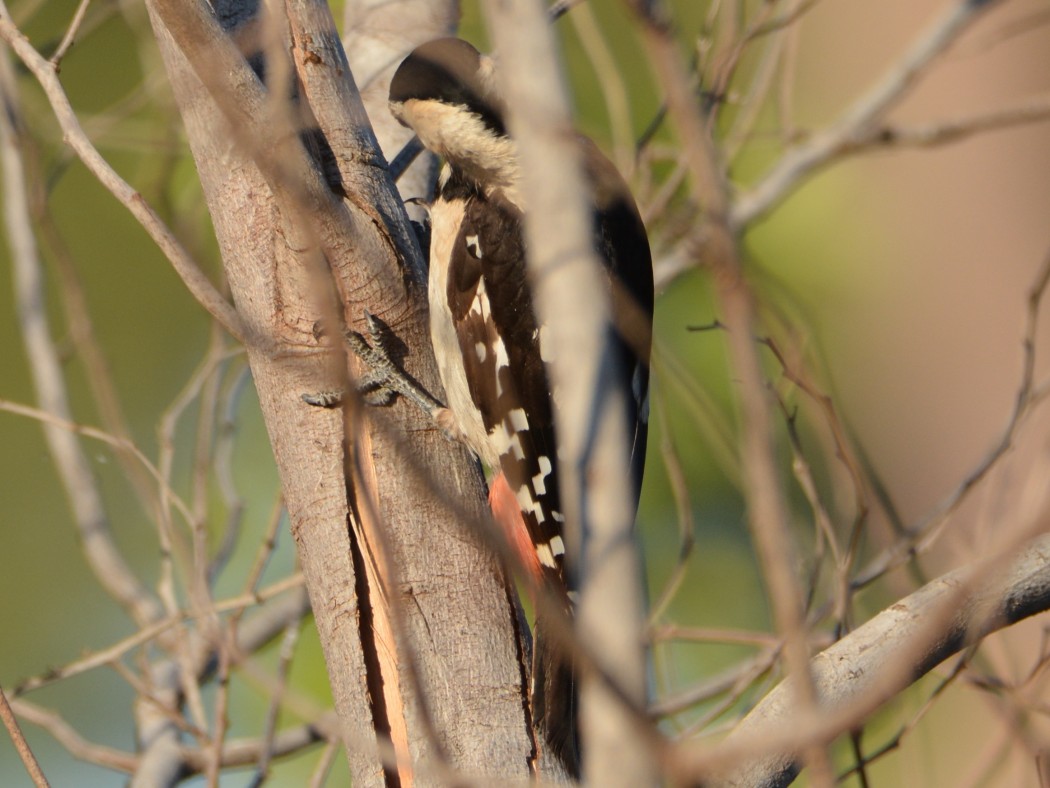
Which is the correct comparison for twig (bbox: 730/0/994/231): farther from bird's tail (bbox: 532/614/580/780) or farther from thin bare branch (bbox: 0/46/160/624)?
thin bare branch (bbox: 0/46/160/624)

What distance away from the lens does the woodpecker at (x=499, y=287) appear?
204 cm

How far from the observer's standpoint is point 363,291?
167 centimetres

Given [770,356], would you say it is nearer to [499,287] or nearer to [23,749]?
[499,287]

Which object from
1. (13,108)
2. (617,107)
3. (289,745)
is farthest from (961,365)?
(13,108)

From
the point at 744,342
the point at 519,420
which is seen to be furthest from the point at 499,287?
the point at 744,342

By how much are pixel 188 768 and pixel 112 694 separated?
2014 mm

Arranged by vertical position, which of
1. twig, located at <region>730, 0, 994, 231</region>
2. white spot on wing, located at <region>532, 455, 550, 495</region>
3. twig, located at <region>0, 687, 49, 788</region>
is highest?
twig, located at <region>730, 0, 994, 231</region>

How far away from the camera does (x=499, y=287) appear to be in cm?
213

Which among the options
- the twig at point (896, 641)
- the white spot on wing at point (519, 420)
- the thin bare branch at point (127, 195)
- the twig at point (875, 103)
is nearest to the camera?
the twig at point (875, 103)

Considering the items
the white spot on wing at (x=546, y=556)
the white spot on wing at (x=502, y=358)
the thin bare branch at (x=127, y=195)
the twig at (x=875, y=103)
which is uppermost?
the thin bare branch at (x=127, y=195)

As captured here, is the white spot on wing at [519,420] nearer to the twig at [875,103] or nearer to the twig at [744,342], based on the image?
the twig at [875,103]

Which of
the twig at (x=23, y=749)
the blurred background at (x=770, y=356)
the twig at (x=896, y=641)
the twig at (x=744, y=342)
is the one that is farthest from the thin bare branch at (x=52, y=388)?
the twig at (x=744, y=342)

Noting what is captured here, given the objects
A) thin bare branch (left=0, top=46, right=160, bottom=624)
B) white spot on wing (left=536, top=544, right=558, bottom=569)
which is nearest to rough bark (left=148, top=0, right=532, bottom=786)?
white spot on wing (left=536, top=544, right=558, bottom=569)

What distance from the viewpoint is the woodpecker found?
2035 millimetres
